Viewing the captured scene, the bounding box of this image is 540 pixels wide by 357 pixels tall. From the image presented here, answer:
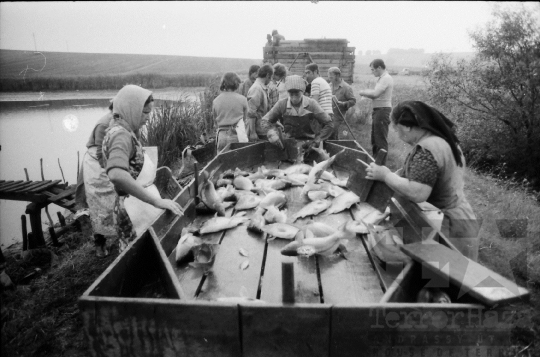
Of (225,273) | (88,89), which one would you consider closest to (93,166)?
(225,273)

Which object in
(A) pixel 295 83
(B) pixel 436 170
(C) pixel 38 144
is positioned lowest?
(C) pixel 38 144

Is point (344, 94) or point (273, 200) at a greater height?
point (344, 94)

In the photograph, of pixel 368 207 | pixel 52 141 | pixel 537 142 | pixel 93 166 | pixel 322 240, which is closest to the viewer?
pixel 322 240

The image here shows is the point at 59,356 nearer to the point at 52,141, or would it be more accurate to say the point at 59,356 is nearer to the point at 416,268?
the point at 416,268

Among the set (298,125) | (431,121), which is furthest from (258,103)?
(431,121)

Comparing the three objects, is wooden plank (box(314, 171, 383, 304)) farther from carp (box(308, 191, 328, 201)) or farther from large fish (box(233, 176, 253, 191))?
large fish (box(233, 176, 253, 191))

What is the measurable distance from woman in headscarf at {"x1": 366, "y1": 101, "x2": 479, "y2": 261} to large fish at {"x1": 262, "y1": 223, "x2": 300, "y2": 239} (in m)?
0.97

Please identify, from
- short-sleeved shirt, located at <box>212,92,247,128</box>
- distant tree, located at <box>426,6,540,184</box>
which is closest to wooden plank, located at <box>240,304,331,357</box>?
short-sleeved shirt, located at <box>212,92,247,128</box>

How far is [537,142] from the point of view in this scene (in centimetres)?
1187

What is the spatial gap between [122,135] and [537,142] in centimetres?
1368

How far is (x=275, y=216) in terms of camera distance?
3.46 m

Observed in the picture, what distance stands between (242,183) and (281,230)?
1.45m

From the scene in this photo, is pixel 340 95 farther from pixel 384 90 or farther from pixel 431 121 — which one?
pixel 431 121

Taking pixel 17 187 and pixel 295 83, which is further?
pixel 295 83
